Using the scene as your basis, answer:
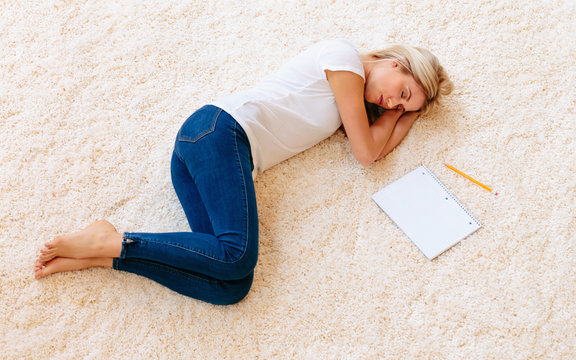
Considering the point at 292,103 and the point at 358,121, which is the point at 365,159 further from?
the point at 292,103

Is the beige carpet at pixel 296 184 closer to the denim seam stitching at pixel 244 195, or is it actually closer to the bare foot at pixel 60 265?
the bare foot at pixel 60 265

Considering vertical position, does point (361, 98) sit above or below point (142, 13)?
below

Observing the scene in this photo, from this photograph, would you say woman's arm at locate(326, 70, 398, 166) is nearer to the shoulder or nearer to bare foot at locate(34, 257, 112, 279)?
the shoulder

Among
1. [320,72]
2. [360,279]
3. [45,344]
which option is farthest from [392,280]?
[45,344]

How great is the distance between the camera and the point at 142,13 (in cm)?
163

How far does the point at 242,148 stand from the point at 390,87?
460 millimetres

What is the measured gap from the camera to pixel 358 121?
134 centimetres

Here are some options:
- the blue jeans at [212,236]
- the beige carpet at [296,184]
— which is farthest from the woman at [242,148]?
the beige carpet at [296,184]

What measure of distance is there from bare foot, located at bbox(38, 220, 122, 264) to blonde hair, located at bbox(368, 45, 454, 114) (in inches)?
36.1

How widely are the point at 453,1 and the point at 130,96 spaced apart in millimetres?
1195

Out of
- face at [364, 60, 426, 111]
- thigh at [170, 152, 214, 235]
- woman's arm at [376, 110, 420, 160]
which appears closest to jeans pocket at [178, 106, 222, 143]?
thigh at [170, 152, 214, 235]

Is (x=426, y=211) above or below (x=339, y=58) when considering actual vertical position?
below

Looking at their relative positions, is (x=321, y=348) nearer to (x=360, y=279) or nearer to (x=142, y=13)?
(x=360, y=279)

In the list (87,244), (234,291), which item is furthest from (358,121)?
(87,244)
